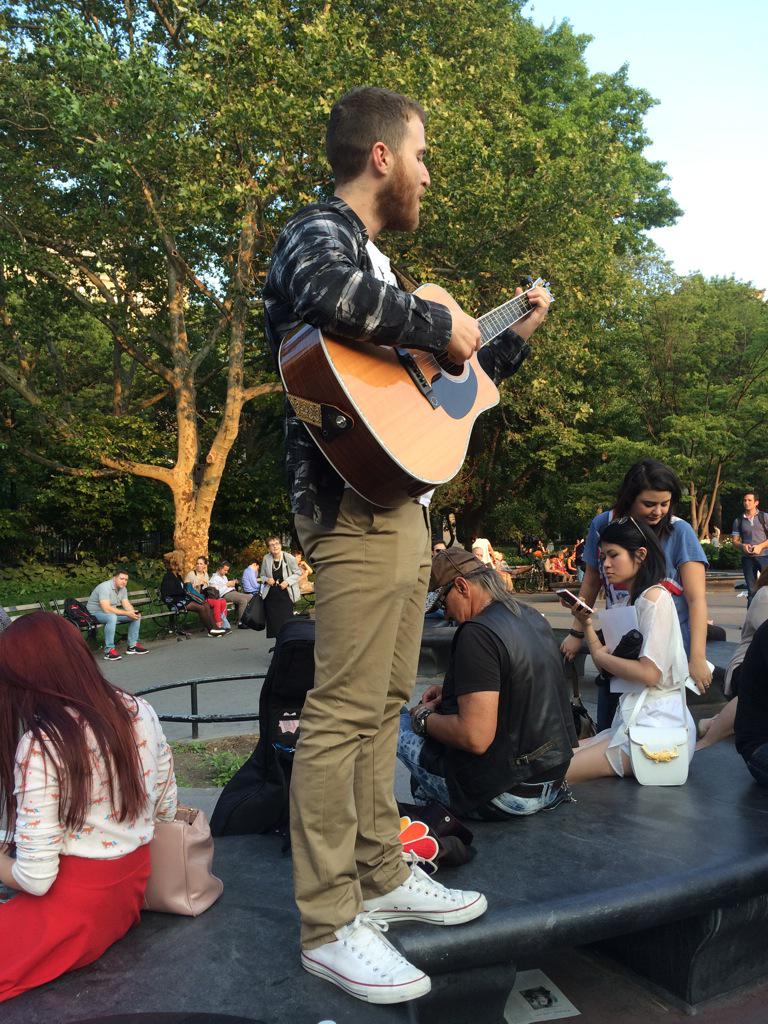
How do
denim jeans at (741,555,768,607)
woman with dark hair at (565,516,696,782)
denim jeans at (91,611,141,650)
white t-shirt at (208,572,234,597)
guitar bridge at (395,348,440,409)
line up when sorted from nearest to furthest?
1. guitar bridge at (395,348,440,409)
2. woman with dark hair at (565,516,696,782)
3. denim jeans at (91,611,141,650)
4. denim jeans at (741,555,768,607)
5. white t-shirt at (208,572,234,597)

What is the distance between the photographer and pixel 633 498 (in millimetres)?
5117

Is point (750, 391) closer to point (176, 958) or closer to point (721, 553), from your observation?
point (721, 553)

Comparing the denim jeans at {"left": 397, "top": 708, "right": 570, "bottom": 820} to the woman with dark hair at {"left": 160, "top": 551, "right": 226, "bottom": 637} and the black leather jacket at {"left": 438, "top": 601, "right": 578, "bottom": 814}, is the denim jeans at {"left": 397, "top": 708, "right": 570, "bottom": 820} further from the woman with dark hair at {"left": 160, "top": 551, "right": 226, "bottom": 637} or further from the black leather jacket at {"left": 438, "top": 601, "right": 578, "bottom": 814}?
the woman with dark hair at {"left": 160, "top": 551, "right": 226, "bottom": 637}

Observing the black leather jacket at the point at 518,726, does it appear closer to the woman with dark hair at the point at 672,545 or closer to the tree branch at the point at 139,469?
the woman with dark hair at the point at 672,545

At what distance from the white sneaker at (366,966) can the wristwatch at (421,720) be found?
1337 millimetres

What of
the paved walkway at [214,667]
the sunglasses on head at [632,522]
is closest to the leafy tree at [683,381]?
the paved walkway at [214,667]

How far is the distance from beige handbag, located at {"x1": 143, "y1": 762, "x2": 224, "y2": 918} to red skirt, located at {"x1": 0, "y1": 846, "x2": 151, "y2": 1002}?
0.46ft

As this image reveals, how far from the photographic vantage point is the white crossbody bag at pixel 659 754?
13.1 feet

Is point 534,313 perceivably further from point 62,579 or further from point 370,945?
point 62,579

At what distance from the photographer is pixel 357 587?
91.5 inches

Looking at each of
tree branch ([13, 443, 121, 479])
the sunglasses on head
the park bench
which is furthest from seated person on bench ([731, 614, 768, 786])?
tree branch ([13, 443, 121, 479])

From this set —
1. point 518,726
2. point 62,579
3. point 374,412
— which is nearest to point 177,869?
point 518,726

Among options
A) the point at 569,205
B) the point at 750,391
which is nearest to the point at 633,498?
the point at 569,205

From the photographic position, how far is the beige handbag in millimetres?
2689
